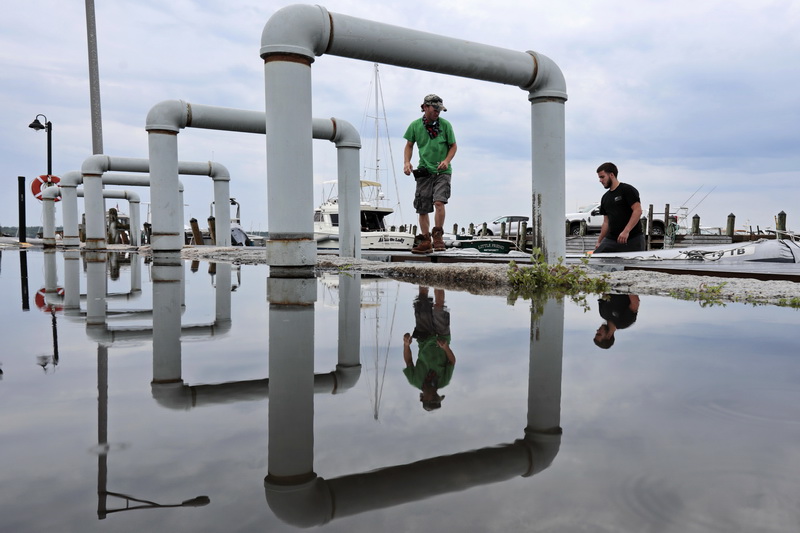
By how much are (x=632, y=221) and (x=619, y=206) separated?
29cm

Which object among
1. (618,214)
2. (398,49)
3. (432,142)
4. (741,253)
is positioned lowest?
(741,253)

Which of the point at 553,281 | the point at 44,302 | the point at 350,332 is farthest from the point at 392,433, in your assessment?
the point at 553,281

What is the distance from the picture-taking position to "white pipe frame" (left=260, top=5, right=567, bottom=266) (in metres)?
6.00

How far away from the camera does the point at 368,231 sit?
2289 centimetres

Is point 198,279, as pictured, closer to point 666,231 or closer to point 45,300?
point 45,300

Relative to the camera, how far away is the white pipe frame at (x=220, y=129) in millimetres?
9477

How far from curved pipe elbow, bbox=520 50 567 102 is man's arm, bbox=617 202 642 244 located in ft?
7.46

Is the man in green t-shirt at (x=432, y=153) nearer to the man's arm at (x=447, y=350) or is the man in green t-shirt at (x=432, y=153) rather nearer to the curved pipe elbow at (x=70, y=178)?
the man's arm at (x=447, y=350)

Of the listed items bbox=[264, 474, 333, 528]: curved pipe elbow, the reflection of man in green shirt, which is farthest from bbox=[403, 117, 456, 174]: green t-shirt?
bbox=[264, 474, 333, 528]: curved pipe elbow

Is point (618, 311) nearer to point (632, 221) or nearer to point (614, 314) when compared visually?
point (614, 314)

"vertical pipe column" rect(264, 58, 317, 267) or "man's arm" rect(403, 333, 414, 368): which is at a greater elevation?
"vertical pipe column" rect(264, 58, 317, 267)

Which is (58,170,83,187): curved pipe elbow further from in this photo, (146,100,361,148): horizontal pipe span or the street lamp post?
(146,100,361,148): horizontal pipe span

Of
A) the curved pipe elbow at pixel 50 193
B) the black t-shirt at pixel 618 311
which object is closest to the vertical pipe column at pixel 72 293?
the black t-shirt at pixel 618 311

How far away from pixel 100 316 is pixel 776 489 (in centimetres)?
354
